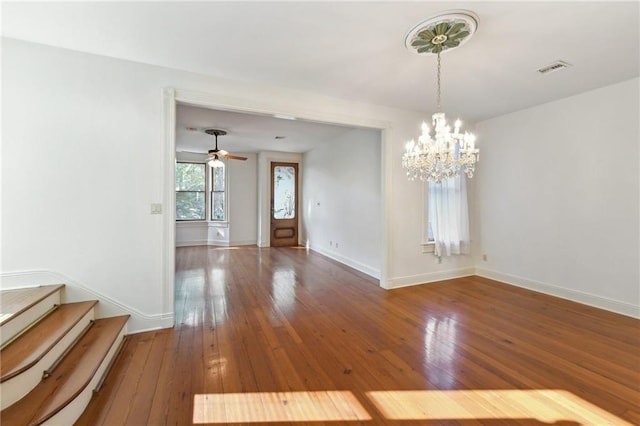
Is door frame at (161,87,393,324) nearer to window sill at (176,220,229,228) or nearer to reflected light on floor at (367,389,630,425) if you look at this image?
reflected light on floor at (367,389,630,425)

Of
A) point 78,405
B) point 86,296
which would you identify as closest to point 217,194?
point 86,296

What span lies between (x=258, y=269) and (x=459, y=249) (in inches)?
147

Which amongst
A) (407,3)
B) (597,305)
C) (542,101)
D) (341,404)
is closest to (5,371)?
(341,404)

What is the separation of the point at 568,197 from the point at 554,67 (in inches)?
73.4

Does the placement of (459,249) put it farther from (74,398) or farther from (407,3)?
(74,398)

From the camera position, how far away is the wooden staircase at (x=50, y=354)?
1.56m

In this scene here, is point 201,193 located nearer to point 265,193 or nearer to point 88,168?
point 265,193

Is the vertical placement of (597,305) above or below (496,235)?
below

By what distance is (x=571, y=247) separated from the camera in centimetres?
380

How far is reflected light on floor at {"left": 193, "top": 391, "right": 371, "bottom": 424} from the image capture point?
172 cm

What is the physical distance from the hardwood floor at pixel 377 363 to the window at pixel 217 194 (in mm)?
4826

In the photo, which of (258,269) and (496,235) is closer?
(496,235)

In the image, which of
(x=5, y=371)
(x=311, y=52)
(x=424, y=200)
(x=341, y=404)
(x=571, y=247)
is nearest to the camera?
(x=5, y=371)

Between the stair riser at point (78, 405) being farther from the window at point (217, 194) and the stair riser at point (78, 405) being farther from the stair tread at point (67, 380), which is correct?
the window at point (217, 194)
